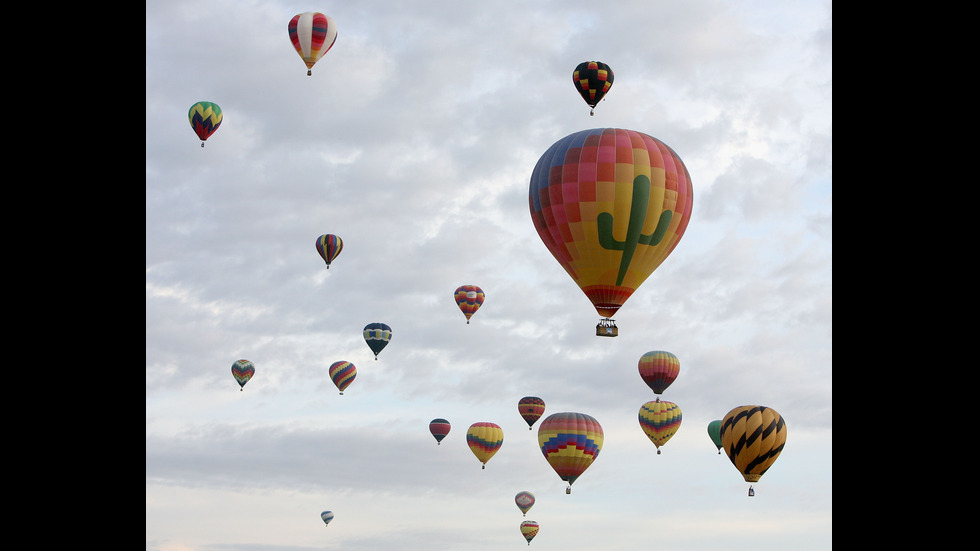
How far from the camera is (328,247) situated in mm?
56750

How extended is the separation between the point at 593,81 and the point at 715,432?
22958 millimetres

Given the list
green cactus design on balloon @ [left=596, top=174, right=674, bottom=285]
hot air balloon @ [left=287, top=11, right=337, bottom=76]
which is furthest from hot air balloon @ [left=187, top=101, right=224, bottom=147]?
green cactus design on balloon @ [left=596, top=174, right=674, bottom=285]

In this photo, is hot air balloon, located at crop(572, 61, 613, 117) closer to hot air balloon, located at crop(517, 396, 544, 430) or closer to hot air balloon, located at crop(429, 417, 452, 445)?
hot air balloon, located at crop(517, 396, 544, 430)

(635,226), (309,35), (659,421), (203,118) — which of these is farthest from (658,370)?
(203,118)

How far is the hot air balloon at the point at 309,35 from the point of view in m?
51.0

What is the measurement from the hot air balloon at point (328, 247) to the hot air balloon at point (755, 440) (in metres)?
22.9
